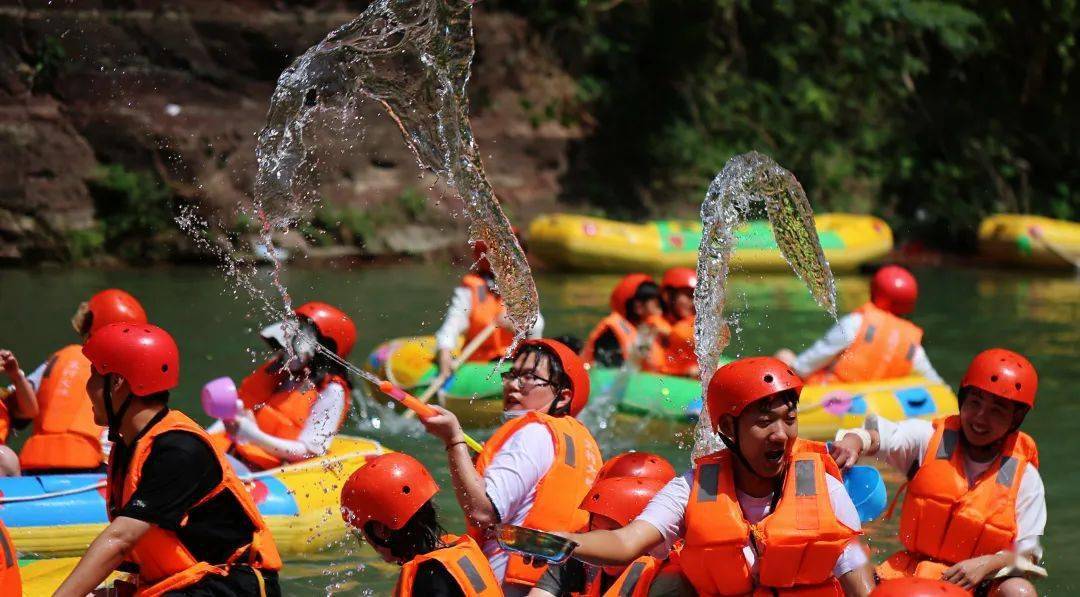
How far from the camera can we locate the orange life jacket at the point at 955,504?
17.3 feet

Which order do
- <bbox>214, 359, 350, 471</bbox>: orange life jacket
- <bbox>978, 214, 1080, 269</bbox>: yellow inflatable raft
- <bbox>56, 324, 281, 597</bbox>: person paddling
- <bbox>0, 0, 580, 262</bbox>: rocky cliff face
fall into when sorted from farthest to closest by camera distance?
<bbox>978, 214, 1080, 269</bbox>: yellow inflatable raft, <bbox>0, 0, 580, 262</bbox>: rocky cliff face, <bbox>214, 359, 350, 471</bbox>: orange life jacket, <bbox>56, 324, 281, 597</bbox>: person paddling

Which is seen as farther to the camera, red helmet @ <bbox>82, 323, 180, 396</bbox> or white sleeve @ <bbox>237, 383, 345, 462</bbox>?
white sleeve @ <bbox>237, 383, 345, 462</bbox>

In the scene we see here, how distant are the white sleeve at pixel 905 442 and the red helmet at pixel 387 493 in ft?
6.39

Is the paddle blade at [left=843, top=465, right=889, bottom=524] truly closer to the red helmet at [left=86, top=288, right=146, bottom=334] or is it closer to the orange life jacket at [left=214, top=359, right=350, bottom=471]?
the orange life jacket at [left=214, top=359, right=350, bottom=471]

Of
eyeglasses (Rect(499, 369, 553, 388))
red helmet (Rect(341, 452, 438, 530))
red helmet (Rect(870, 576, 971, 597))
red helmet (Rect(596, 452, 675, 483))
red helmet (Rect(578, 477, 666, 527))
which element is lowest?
red helmet (Rect(341, 452, 438, 530))

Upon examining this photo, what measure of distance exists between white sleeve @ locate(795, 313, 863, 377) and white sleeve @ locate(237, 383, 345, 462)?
11.6 feet

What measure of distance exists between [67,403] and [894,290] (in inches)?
209

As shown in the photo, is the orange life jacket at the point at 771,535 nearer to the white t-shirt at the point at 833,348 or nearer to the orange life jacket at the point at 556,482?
the orange life jacket at the point at 556,482

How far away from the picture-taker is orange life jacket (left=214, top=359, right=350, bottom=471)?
293 inches

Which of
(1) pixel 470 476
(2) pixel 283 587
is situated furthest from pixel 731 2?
(1) pixel 470 476

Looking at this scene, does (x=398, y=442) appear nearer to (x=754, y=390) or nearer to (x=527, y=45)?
(x=754, y=390)

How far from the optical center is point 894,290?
9336 millimetres

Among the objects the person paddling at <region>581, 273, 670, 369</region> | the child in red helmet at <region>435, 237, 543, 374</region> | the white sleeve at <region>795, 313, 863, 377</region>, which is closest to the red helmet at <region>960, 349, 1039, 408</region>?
the white sleeve at <region>795, 313, 863, 377</region>

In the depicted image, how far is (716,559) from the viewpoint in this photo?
4105mm
